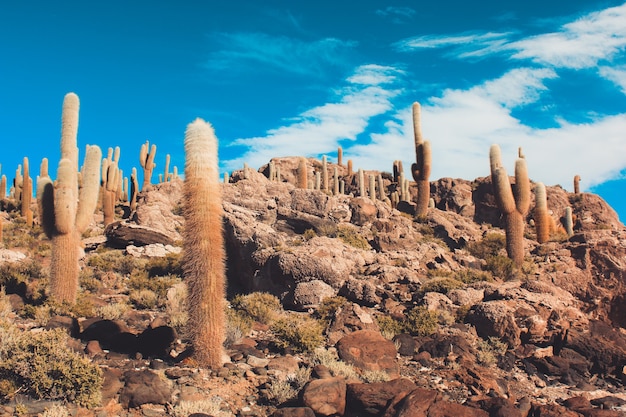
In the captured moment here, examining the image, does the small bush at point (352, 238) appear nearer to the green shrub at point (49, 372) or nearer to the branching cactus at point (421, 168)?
the branching cactus at point (421, 168)

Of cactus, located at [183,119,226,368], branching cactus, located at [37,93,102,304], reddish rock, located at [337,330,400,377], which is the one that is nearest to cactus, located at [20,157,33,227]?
branching cactus, located at [37,93,102,304]

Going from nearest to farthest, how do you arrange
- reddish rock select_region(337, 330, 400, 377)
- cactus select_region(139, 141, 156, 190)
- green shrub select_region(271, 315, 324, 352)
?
reddish rock select_region(337, 330, 400, 377)
green shrub select_region(271, 315, 324, 352)
cactus select_region(139, 141, 156, 190)

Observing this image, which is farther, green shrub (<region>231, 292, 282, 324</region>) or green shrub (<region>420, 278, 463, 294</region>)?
green shrub (<region>420, 278, 463, 294</region>)

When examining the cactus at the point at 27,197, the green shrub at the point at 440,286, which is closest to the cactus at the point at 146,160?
the cactus at the point at 27,197

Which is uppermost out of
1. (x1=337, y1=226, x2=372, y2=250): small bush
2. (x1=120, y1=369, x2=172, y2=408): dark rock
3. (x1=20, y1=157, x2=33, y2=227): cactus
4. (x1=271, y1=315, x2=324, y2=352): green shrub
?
(x1=20, y1=157, x2=33, y2=227): cactus

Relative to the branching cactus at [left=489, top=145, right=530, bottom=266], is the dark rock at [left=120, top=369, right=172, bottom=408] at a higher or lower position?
lower

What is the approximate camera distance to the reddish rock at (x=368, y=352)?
10.3 meters

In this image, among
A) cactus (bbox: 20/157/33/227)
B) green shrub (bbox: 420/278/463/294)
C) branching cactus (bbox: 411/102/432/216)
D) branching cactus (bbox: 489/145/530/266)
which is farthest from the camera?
branching cactus (bbox: 411/102/432/216)

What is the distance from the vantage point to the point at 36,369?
796cm

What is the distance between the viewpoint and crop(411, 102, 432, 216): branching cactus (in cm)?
2836

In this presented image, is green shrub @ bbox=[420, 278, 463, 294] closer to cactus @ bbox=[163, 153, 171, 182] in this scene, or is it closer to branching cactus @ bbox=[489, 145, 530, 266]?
branching cactus @ bbox=[489, 145, 530, 266]

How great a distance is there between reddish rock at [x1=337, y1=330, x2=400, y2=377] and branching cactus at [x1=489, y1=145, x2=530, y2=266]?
11149mm

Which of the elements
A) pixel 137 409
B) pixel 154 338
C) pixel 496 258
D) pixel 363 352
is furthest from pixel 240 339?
pixel 496 258

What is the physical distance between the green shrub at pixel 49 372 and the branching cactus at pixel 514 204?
16421 mm
